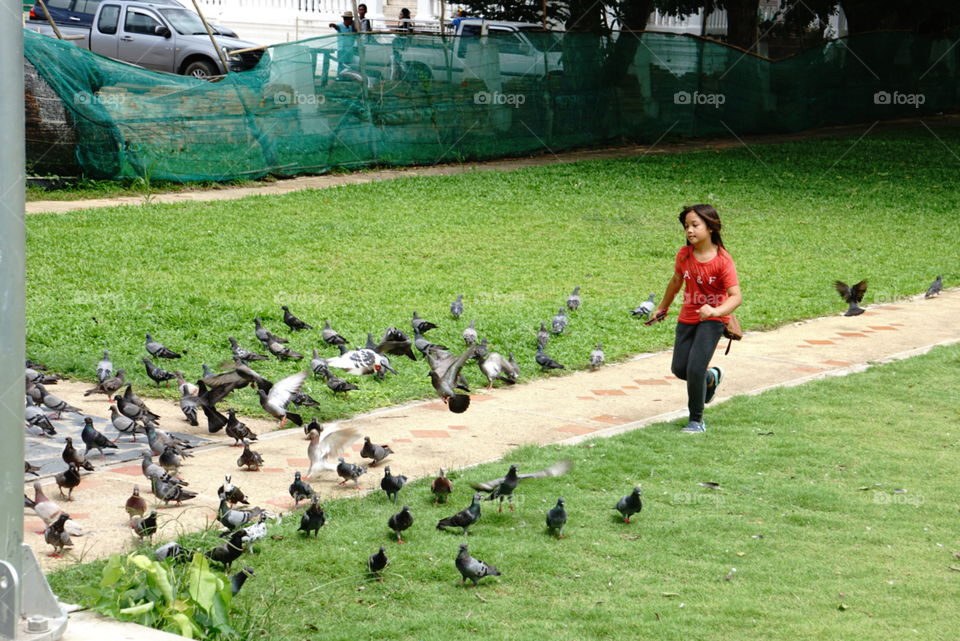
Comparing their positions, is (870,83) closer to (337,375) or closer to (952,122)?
(952,122)

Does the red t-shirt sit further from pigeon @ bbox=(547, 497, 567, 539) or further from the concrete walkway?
pigeon @ bbox=(547, 497, 567, 539)

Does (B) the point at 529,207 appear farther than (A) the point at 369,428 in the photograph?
Yes

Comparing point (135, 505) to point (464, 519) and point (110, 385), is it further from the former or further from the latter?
point (110, 385)

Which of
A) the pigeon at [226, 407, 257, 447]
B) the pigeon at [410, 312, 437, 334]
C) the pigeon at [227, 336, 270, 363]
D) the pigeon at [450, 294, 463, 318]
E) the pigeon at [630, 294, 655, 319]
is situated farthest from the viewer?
the pigeon at [630, 294, 655, 319]

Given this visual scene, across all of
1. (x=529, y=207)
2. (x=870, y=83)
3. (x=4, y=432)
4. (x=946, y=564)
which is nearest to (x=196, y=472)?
(x=4, y=432)

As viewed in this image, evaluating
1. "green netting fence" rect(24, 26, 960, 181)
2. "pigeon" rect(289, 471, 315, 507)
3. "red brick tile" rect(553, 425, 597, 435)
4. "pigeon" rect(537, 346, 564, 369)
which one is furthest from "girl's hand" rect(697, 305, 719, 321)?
"green netting fence" rect(24, 26, 960, 181)

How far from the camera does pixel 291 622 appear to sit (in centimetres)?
501

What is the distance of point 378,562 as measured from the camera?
17.9ft

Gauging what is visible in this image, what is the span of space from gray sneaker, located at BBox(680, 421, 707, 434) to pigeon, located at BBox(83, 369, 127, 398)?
437cm

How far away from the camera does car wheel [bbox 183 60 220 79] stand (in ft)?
87.4

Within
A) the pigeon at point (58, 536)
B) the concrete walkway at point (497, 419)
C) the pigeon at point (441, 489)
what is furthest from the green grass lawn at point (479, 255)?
the pigeon at point (58, 536)

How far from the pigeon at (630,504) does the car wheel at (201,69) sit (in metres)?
22.6

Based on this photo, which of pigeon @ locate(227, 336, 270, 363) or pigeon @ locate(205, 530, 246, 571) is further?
pigeon @ locate(227, 336, 270, 363)

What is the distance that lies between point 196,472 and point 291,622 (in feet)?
7.92
